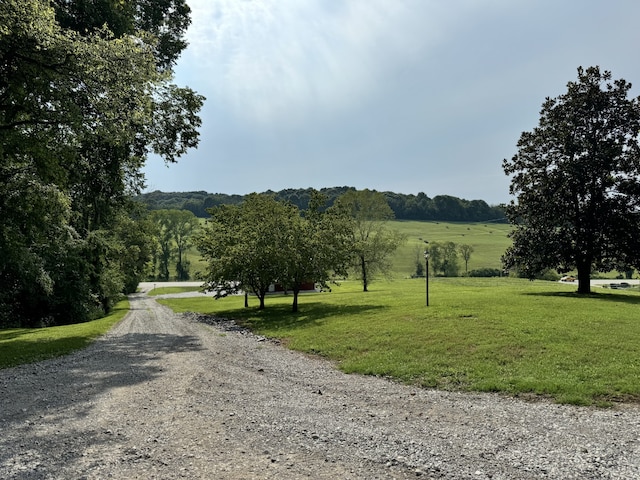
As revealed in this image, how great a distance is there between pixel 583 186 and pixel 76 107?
33.6 m

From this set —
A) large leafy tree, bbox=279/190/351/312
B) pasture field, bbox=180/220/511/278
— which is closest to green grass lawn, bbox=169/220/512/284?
pasture field, bbox=180/220/511/278

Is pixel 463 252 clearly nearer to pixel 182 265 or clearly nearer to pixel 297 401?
pixel 182 265

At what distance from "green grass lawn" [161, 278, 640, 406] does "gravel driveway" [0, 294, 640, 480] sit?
1038 mm

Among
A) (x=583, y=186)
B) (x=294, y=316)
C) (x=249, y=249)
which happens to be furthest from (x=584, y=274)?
(x=249, y=249)

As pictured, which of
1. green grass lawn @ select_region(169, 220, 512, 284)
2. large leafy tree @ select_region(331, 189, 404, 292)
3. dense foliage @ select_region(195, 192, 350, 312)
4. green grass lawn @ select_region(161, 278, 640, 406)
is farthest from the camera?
green grass lawn @ select_region(169, 220, 512, 284)

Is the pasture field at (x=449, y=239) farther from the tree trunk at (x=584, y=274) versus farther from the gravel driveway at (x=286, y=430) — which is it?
the gravel driveway at (x=286, y=430)

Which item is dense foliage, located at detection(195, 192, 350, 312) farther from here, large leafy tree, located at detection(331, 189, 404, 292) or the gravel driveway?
large leafy tree, located at detection(331, 189, 404, 292)

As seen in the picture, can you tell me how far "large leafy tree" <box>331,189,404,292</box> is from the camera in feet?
168

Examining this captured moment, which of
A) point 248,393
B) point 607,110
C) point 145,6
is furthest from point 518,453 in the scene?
point 607,110

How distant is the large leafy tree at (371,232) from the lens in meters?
51.1

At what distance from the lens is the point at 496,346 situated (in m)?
13.6

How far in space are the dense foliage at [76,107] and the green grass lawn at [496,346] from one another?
33.8 ft

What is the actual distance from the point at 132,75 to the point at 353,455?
12.0 metres

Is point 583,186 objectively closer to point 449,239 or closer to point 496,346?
point 496,346
